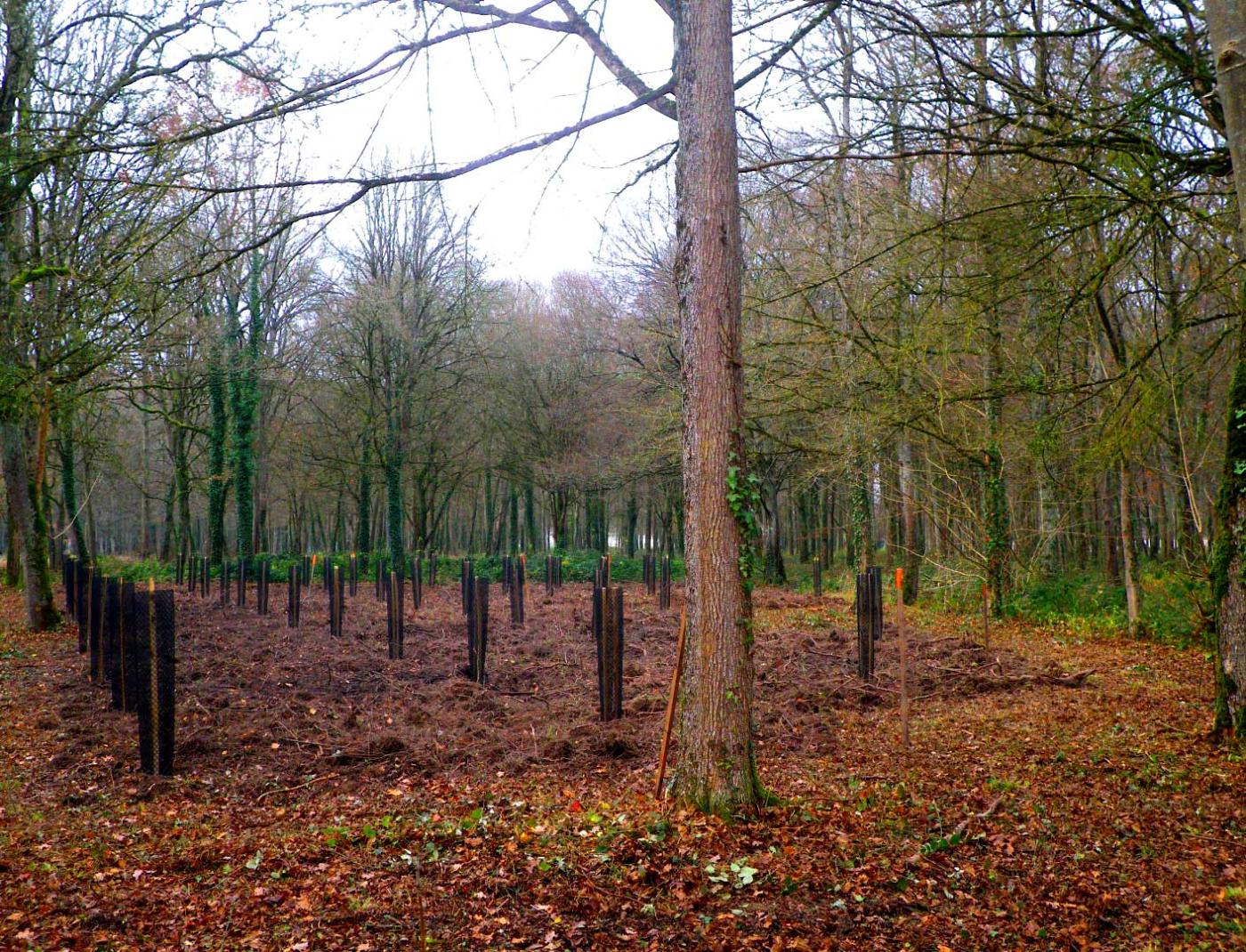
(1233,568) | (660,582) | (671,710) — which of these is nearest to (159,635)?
(671,710)

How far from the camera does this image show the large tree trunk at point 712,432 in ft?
14.9

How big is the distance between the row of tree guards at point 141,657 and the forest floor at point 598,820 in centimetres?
23

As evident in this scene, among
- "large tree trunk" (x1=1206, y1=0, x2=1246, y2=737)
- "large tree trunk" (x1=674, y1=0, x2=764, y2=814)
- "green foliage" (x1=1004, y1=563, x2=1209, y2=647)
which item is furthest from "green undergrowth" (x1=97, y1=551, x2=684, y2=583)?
"large tree trunk" (x1=674, y1=0, x2=764, y2=814)

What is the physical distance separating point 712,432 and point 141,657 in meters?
4.20

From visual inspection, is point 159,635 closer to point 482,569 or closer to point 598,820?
point 598,820

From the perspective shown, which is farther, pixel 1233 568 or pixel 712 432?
pixel 1233 568

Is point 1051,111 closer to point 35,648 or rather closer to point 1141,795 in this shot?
point 1141,795

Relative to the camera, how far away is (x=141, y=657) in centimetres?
580

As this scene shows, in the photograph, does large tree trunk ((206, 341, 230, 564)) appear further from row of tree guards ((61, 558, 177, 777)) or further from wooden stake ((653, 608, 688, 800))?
wooden stake ((653, 608, 688, 800))

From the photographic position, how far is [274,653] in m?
10.2

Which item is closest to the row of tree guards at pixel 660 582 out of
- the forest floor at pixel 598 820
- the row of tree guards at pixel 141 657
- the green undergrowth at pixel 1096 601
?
the green undergrowth at pixel 1096 601

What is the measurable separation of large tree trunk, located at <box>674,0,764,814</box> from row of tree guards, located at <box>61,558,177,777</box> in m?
3.57

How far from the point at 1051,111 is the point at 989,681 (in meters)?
5.52

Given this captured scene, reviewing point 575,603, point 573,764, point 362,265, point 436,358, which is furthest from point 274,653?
point 362,265
